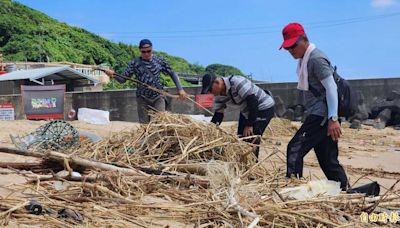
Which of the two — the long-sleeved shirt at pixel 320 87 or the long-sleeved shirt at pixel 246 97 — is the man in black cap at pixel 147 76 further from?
the long-sleeved shirt at pixel 320 87

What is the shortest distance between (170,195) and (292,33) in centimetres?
184

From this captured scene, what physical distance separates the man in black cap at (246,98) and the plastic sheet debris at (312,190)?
60.7 inches

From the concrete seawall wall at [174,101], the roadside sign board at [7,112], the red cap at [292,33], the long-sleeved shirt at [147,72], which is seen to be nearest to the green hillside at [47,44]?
the concrete seawall wall at [174,101]

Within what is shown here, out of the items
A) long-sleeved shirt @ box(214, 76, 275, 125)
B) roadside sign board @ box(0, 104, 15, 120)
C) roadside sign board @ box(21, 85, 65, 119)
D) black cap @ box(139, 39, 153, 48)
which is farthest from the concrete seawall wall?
long-sleeved shirt @ box(214, 76, 275, 125)

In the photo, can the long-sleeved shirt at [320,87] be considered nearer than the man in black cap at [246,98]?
Yes

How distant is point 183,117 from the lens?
6172 mm

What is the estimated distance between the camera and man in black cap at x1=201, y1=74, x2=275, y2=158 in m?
5.85

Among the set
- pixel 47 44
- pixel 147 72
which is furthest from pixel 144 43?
pixel 47 44

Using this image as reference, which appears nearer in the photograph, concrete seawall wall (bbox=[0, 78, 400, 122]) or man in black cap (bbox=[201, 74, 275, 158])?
man in black cap (bbox=[201, 74, 275, 158])

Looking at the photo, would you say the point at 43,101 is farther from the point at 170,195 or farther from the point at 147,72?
the point at 170,195

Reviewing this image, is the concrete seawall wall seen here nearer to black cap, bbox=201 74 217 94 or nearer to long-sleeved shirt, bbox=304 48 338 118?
black cap, bbox=201 74 217 94

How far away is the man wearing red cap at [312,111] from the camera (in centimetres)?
463

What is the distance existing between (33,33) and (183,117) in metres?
52.0

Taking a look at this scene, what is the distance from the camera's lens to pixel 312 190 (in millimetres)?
4125
